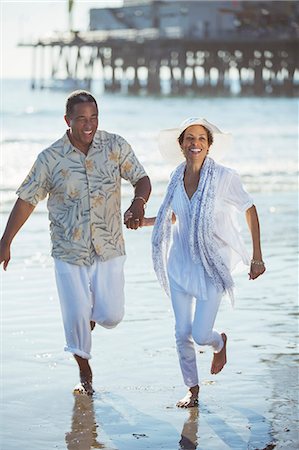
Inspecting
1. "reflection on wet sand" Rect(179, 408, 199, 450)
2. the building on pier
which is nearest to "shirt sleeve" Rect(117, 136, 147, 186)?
"reflection on wet sand" Rect(179, 408, 199, 450)

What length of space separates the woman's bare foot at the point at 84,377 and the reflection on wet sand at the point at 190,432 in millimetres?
547

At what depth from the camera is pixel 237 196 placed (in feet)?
18.5

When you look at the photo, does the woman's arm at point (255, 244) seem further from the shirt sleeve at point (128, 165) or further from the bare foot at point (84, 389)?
the bare foot at point (84, 389)

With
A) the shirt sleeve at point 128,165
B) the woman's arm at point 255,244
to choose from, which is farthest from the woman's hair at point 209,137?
the woman's arm at point 255,244

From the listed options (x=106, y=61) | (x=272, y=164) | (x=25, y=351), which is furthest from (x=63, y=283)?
(x=106, y=61)

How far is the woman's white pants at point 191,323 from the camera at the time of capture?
561cm

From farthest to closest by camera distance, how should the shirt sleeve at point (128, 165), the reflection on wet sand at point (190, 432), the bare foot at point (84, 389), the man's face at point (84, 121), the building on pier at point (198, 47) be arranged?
the building on pier at point (198, 47), the bare foot at point (84, 389), the shirt sleeve at point (128, 165), the man's face at point (84, 121), the reflection on wet sand at point (190, 432)

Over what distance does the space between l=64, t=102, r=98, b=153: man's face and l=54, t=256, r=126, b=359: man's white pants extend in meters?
0.54

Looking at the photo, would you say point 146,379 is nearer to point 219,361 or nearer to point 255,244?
point 219,361

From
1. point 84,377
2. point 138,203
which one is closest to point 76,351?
point 84,377

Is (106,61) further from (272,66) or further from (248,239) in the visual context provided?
(248,239)

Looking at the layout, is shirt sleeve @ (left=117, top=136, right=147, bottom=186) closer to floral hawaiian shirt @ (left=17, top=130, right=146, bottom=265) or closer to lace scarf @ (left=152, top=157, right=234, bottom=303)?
floral hawaiian shirt @ (left=17, top=130, right=146, bottom=265)

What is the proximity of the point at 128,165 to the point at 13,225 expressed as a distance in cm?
58

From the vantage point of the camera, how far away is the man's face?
5707 mm
